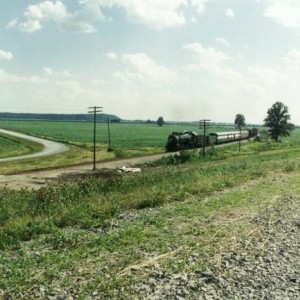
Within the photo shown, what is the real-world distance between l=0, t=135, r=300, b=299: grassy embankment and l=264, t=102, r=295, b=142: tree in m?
81.5

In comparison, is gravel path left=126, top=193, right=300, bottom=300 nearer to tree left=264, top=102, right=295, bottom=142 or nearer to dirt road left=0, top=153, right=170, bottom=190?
dirt road left=0, top=153, right=170, bottom=190

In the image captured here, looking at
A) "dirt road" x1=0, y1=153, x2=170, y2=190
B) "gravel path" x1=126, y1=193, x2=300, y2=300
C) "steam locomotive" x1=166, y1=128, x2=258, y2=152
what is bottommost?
"dirt road" x1=0, y1=153, x2=170, y2=190

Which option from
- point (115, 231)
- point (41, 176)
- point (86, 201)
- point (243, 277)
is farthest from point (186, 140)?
point (243, 277)

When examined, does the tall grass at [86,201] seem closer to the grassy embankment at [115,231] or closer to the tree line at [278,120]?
the grassy embankment at [115,231]

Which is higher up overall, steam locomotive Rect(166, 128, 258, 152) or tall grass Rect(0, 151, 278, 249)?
steam locomotive Rect(166, 128, 258, 152)

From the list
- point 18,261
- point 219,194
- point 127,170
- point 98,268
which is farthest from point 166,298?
point 127,170

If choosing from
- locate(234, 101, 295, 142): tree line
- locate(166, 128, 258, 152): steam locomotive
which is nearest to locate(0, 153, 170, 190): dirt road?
locate(166, 128, 258, 152): steam locomotive

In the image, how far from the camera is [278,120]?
10388 centimetres

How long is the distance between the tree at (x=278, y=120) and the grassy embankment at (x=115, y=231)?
8147cm

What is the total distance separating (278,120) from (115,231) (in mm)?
96438

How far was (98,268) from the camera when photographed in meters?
10.5

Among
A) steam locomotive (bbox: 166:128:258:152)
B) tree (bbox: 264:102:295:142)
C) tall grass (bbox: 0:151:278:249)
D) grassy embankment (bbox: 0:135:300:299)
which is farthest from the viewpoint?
tree (bbox: 264:102:295:142)

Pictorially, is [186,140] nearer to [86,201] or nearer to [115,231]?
[86,201]

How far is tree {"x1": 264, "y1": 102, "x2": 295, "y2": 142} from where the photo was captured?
4058 inches
